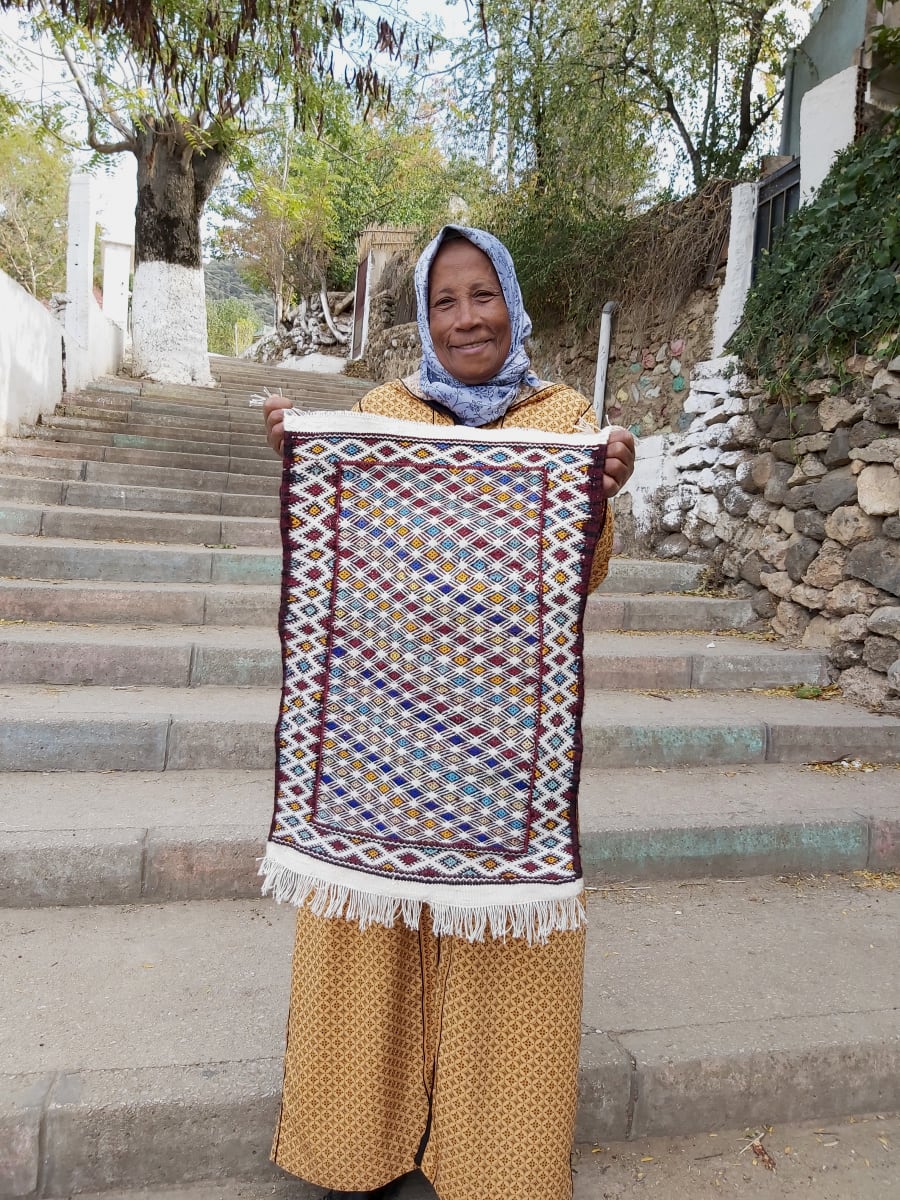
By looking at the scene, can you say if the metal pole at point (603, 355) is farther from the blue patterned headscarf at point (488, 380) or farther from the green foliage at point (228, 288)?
the green foliage at point (228, 288)

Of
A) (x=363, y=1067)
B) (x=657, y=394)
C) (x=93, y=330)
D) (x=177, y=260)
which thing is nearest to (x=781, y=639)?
(x=657, y=394)

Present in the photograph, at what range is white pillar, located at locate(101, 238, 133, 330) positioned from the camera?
1498 cm

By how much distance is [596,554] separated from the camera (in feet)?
4.86

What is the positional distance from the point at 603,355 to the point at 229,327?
30457 mm

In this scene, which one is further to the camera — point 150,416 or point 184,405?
point 184,405

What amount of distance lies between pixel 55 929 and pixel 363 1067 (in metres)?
1.24

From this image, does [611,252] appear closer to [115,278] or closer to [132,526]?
[132,526]

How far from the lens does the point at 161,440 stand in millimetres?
7320

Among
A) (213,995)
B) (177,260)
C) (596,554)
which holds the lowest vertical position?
(213,995)

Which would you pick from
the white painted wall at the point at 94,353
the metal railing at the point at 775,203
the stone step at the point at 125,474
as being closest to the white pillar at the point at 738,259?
the metal railing at the point at 775,203

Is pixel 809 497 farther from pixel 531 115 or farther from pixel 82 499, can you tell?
pixel 531 115

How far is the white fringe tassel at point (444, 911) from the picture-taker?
4.63 ft

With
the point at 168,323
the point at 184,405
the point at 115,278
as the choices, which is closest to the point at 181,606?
the point at 184,405

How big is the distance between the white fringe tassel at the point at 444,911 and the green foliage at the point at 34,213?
2270 centimetres
